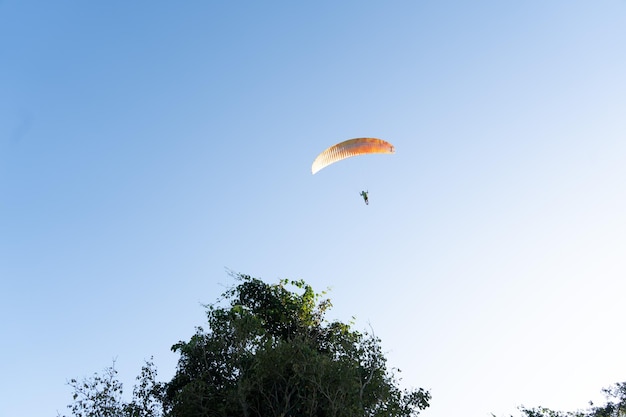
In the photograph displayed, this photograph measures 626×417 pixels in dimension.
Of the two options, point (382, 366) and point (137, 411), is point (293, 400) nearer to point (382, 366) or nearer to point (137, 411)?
point (382, 366)

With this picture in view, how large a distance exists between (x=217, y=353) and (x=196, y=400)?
8.02 feet

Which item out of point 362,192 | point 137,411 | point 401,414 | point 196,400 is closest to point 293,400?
point 196,400

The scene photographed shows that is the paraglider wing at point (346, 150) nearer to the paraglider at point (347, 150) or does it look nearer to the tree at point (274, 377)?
the paraglider at point (347, 150)

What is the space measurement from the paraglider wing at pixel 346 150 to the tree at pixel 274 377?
8.76 m

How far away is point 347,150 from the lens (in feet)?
83.1

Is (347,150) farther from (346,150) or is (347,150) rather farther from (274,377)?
(274,377)

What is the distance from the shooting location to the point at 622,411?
140 ft

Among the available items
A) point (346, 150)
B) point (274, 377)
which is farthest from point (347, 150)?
point (274, 377)

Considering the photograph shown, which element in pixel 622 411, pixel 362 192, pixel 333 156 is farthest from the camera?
pixel 622 411

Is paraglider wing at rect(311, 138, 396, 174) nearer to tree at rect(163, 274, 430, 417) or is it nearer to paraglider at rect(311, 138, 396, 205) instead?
paraglider at rect(311, 138, 396, 205)

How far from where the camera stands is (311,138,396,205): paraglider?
82.7ft

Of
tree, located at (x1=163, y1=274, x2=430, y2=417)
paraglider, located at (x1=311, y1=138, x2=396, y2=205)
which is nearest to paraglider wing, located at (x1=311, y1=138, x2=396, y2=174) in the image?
paraglider, located at (x1=311, y1=138, x2=396, y2=205)

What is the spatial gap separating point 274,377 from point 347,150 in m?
11.8

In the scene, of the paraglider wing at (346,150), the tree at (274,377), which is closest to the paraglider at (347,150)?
the paraglider wing at (346,150)
